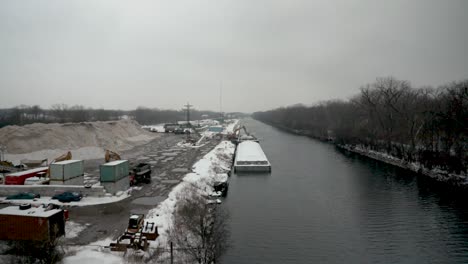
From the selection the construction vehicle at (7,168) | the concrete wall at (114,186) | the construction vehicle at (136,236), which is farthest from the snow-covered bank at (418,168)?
the construction vehicle at (7,168)

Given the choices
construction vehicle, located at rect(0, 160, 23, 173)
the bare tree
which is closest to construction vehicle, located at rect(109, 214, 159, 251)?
the bare tree

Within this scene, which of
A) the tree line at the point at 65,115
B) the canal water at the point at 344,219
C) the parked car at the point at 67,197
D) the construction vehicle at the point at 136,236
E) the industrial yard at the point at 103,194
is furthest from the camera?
the tree line at the point at 65,115

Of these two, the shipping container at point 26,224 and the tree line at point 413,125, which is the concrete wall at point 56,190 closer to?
the shipping container at point 26,224

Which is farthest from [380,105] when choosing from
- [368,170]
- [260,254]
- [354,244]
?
[260,254]

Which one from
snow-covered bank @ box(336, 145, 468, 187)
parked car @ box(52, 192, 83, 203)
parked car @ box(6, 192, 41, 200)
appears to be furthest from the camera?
snow-covered bank @ box(336, 145, 468, 187)

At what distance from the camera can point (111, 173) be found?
20922mm

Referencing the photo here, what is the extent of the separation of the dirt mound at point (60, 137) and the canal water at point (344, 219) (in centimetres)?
2444

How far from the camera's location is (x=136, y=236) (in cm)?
1344

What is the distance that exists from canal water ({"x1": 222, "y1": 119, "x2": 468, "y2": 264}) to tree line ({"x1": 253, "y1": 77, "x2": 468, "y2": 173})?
4.50 metres

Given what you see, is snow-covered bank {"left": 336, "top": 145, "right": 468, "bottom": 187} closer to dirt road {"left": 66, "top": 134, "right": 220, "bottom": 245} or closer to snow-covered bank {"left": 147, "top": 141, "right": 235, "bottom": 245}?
snow-covered bank {"left": 147, "top": 141, "right": 235, "bottom": 245}

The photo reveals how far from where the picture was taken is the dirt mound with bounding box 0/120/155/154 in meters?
37.8

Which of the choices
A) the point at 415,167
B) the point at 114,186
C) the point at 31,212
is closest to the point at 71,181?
the point at 114,186

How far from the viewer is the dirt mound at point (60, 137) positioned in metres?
37.8

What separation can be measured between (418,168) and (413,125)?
6.31m
